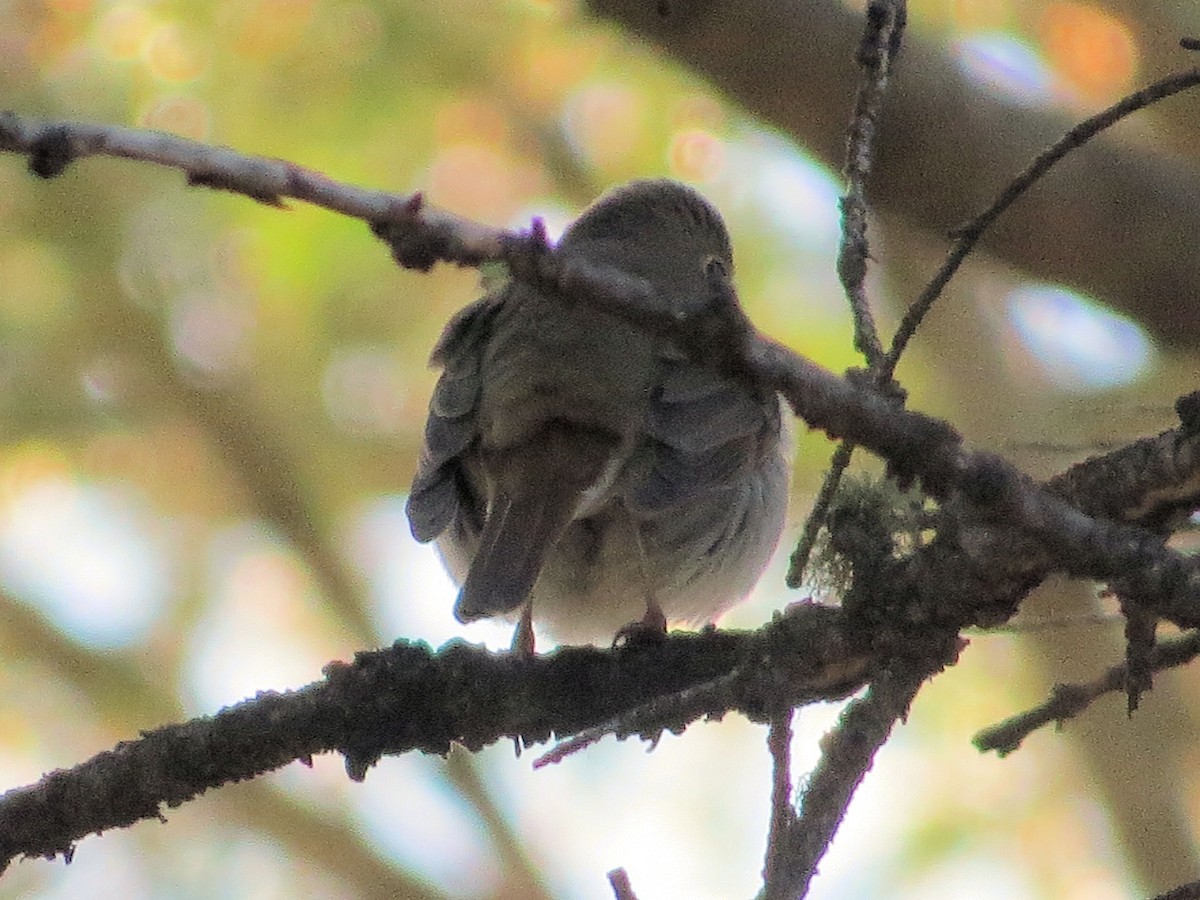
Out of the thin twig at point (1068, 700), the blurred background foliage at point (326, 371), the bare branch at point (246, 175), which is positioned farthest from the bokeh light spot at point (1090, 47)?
the bare branch at point (246, 175)

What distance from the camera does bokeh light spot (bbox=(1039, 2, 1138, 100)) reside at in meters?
6.24

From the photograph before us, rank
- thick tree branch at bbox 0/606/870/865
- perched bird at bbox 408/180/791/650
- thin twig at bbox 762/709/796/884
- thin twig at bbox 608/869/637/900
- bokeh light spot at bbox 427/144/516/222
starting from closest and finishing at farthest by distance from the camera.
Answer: thin twig at bbox 608/869/637/900 < thin twig at bbox 762/709/796/884 < thick tree branch at bbox 0/606/870/865 < perched bird at bbox 408/180/791/650 < bokeh light spot at bbox 427/144/516/222

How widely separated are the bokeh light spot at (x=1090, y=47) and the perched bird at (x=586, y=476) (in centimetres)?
229

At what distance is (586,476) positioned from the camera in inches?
177

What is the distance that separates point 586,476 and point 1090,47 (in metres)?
3.27

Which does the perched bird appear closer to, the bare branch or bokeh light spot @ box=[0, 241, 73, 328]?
the bare branch

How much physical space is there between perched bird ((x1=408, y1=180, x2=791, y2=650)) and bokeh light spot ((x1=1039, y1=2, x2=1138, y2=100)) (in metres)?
2.29

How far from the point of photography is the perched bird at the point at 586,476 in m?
4.44

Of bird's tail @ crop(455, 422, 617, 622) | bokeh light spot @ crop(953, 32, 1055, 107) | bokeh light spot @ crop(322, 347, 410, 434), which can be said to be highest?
bokeh light spot @ crop(322, 347, 410, 434)

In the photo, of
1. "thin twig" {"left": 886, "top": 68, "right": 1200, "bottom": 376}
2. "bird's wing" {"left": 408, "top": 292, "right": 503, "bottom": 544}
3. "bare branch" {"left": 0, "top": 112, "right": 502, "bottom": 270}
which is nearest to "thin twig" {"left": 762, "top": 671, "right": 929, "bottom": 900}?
"thin twig" {"left": 886, "top": 68, "right": 1200, "bottom": 376}

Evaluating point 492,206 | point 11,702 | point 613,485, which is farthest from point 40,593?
point 613,485

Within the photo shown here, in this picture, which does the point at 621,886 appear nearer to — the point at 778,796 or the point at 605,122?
the point at 778,796

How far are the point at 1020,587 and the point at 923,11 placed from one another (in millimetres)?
4729

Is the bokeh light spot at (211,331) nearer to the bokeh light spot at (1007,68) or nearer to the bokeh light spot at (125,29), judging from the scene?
the bokeh light spot at (125,29)
